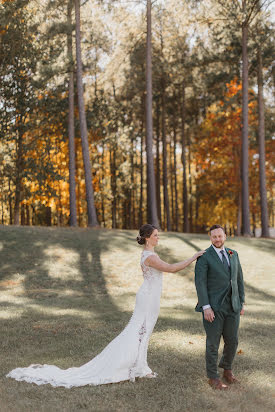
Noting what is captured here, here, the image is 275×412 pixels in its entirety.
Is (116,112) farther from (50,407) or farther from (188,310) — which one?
(50,407)

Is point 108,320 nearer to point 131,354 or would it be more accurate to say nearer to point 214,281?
point 131,354

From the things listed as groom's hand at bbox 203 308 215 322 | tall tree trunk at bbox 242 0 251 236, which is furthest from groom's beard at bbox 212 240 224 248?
tall tree trunk at bbox 242 0 251 236

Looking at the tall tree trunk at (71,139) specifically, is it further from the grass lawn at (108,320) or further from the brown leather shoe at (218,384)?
the brown leather shoe at (218,384)

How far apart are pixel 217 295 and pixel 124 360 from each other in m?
1.59

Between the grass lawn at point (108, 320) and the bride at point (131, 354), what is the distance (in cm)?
18

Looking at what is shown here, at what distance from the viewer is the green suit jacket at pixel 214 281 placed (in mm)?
5605

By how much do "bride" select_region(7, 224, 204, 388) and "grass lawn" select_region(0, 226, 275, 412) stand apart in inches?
7.1

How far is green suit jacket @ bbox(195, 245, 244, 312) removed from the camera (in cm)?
561

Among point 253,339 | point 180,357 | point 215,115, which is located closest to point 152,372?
point 180,357

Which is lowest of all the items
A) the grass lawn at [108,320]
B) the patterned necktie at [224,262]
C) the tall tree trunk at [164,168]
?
the grass lawn at [108,320]

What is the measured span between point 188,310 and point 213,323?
6.09 m

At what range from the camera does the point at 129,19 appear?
2348cm

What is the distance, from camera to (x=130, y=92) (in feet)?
107

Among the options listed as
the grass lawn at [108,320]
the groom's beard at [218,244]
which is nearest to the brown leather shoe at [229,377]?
the grass lawn at [108,320]
